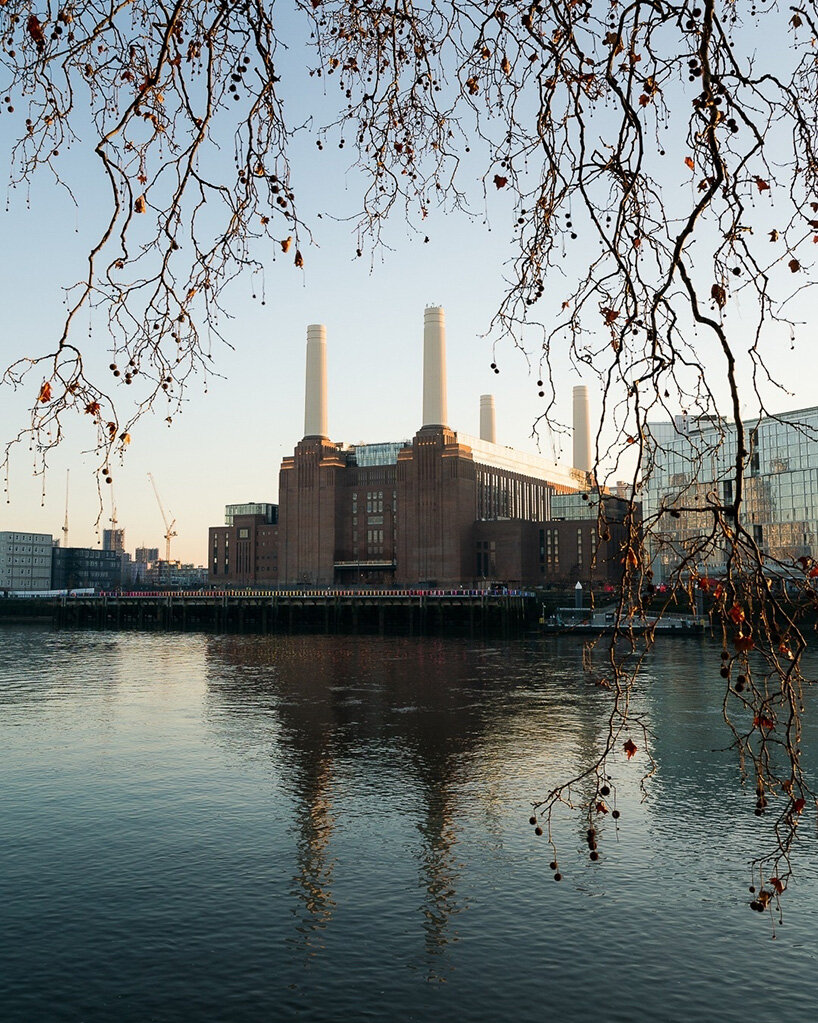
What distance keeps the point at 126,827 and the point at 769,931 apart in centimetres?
2102

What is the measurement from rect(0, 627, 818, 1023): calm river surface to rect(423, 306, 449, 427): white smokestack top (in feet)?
464

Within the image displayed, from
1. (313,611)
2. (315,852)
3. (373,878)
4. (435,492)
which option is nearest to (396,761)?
(315,852)

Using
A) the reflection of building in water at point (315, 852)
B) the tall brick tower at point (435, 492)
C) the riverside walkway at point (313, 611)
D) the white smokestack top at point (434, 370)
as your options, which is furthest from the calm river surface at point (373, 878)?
the white smokestack top at point (434, 370)

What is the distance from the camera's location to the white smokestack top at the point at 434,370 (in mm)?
194000

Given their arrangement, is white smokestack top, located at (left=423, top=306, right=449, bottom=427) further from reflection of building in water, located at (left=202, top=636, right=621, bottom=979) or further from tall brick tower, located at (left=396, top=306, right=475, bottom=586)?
reflection of building in water, located at (left=202, top=636, right=621, bottom=979)

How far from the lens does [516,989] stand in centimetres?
2127

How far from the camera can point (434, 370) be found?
638ft

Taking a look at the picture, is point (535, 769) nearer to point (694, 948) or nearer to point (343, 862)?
point (343, 862)

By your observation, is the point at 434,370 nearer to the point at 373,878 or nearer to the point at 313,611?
the point at 313,611

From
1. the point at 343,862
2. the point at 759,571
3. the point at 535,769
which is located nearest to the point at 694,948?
the point at 343,862

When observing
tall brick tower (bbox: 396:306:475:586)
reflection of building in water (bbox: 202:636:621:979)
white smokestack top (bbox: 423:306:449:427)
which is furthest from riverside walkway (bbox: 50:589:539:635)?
reflection of building in water (bbox: 202:636:621:979)

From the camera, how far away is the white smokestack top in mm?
194000

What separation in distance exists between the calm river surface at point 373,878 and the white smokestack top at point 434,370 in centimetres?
14135

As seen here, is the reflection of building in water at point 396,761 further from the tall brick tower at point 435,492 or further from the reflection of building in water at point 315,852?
the tall brick tower at point 435,492
